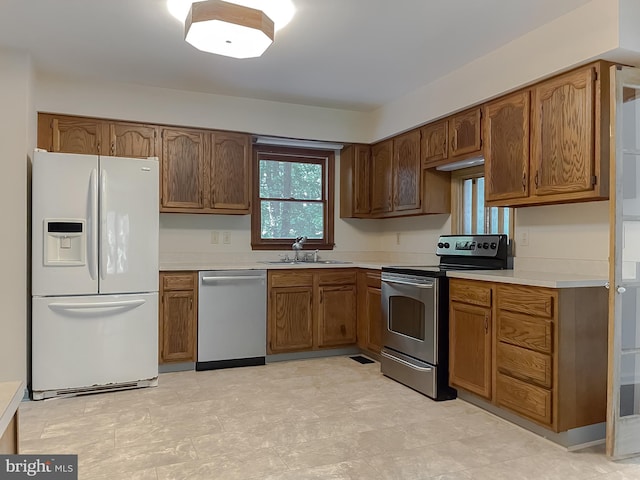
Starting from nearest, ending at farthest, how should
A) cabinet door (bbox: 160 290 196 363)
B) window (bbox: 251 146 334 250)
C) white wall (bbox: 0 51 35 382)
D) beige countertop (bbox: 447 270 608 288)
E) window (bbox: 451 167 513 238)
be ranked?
beige countertop (bbox: 447 270 608 288)
white wall (bbox: 0 51 35 382)
window (bbox: 451 167 513 238)
cabinet door (bbox: 160 290 196 363)
window (bbox: 251 146 334 250)

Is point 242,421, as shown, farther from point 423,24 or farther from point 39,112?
point 39,112

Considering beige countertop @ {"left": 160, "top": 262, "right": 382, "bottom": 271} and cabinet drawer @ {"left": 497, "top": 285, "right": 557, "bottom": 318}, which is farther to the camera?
beige countertop @ {"left": 160, "top": 262, "right": 382, "bottom": 271}

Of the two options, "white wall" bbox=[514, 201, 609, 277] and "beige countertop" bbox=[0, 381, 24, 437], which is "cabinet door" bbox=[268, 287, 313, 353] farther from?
"beige countertop" bbox=[0, 381, 24, 437]

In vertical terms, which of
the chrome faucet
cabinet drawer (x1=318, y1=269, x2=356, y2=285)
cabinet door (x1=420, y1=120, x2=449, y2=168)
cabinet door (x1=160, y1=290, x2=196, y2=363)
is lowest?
cabinet door (x1=160, y1=290, x2=196, y2=363)

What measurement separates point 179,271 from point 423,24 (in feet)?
8.25

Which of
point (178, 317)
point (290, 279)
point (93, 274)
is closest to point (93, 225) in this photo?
point (93, 274)

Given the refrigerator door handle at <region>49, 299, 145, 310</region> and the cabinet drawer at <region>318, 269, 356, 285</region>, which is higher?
the cabinet drawer at <region>318, 269, 356, 285</region>

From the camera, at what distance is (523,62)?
2.93 m

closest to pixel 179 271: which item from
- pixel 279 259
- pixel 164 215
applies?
pixel 164 215

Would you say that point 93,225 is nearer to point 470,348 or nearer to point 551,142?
point 470,348

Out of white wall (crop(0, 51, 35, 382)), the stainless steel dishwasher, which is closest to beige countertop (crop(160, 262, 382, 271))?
the stainless steel dishwasher

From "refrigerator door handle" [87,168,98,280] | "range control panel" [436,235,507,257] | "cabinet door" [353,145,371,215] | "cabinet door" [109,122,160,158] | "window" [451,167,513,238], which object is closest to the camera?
"refrigerator door handle" [87,168,98,280]

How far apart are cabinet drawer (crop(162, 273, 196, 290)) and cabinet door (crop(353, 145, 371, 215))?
6.00 feet

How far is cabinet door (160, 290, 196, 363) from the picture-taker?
12.3 feet
